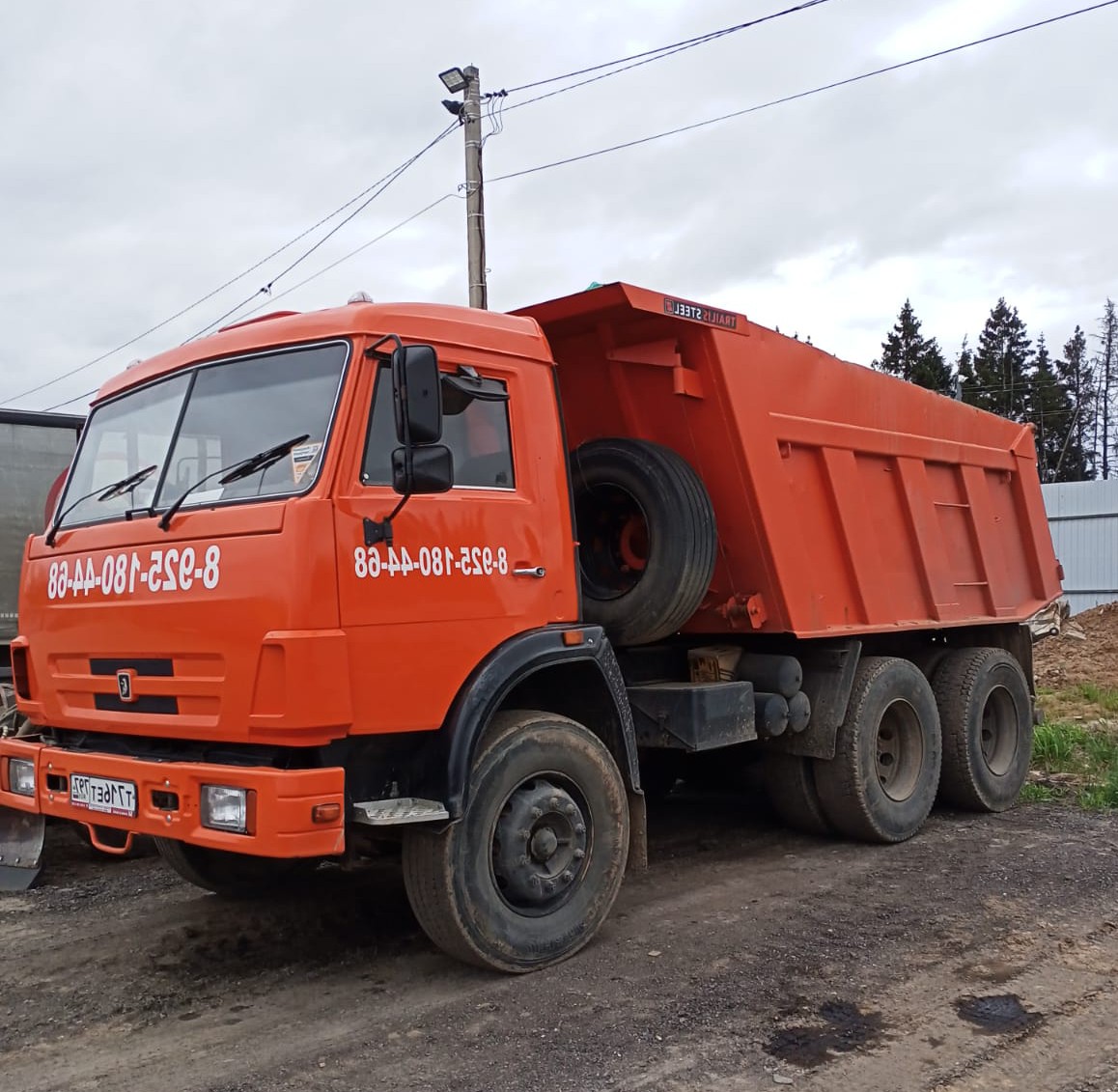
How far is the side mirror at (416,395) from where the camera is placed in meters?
4.16

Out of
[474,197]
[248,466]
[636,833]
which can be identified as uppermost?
[474,197]

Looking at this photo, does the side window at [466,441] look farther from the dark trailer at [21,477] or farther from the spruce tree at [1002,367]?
the spruce tree at [1002,367]

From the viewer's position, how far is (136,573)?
4.45 m

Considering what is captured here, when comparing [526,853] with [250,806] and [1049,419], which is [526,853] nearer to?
[250,806]

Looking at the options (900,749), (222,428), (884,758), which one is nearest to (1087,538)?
(900,749)

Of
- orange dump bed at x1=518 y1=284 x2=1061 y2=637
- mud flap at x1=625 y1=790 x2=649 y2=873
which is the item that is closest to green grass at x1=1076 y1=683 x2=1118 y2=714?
orange dump bed at x1=518 y1=284 x2=1061 y2=637

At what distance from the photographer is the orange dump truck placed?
13.6ft

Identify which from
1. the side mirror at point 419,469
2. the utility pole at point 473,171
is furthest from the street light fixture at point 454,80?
the side mirror at point 419,469

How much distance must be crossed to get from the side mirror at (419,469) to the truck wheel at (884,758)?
11.6ft

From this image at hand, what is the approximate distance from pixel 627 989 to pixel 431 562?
1.84m

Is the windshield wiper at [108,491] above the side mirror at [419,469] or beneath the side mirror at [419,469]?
above

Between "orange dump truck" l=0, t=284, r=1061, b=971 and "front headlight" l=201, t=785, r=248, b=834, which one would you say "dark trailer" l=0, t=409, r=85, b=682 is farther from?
"front headlight" l=201, t=785, r=248, b=834

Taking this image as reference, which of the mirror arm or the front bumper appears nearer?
the front bumper

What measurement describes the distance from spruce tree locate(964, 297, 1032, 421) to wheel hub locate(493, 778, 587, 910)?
5471cm
